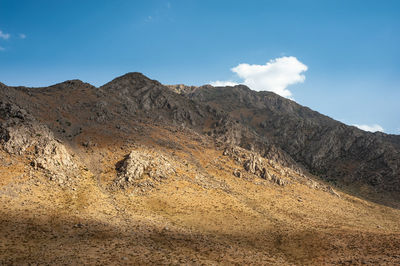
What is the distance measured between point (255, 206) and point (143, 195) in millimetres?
31601

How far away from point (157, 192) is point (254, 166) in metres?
41.7

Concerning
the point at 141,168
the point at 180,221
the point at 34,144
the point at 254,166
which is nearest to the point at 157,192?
the point at 141,168

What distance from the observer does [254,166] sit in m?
90.2

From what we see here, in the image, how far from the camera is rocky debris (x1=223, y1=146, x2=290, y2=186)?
285 feet

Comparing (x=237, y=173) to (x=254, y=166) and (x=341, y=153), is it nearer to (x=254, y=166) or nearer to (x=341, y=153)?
(x=254, y=166)

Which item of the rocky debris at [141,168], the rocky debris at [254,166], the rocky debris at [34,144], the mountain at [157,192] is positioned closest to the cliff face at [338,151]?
the mountain at [157,192]

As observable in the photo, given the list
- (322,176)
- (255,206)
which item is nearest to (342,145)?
(322,176)

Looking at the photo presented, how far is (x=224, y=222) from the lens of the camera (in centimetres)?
5447

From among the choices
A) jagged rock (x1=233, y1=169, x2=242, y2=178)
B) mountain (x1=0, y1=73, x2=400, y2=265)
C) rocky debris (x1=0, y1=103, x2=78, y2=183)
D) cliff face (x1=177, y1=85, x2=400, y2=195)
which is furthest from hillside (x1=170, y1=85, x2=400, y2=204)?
rocky debris (x1=0, y1=103, x2=78, y2=183)

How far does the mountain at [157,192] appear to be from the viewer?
3772 centimetres

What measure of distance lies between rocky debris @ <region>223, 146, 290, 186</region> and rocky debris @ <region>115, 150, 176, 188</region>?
86.3ft

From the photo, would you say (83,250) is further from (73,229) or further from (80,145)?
(80,145)

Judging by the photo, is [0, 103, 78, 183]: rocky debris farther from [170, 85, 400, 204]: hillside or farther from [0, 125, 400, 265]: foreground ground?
[170, 85, 400, 204]: hillside

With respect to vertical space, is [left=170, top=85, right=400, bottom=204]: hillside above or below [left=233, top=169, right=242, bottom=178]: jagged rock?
above
